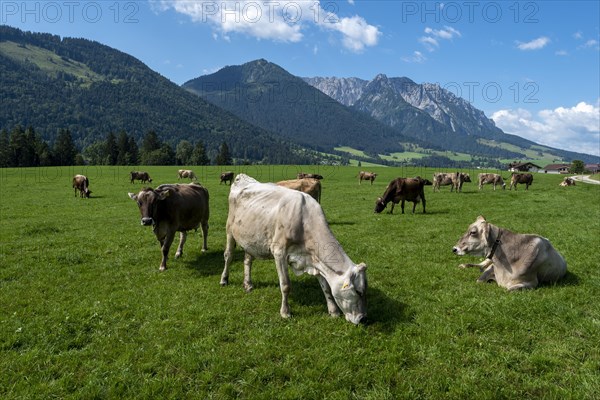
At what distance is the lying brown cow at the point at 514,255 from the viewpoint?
30.4 ft

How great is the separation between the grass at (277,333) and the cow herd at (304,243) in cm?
47

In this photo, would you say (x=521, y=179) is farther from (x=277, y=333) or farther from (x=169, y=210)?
(x=277, y=333)

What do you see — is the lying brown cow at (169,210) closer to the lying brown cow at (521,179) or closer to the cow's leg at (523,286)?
the cow's leg at (523,286)

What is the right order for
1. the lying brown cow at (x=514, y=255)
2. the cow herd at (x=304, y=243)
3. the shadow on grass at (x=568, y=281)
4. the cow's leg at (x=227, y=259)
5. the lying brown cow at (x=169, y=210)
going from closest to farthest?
the cow herd at (x=304, y=243) → the lying brown cow at (x=514, y=255) → the shadow on grass at (x=568, y=281) → the cow's leg at (x=227, y=259) → the lying brown cow at (x=169, y=210)

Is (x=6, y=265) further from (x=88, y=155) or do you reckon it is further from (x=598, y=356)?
(x=88, y=155)

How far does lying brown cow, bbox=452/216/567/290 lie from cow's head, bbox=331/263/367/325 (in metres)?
3.83

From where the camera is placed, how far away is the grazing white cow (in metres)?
7.35

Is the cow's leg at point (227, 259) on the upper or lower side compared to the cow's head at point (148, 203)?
lower

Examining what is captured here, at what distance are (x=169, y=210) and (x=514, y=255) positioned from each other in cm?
1060

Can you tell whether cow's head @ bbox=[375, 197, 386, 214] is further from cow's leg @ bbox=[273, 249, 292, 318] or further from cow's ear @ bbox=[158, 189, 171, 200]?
cow's leg @ bbox=[273, 249, 292, 318]

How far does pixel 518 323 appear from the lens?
737 cm

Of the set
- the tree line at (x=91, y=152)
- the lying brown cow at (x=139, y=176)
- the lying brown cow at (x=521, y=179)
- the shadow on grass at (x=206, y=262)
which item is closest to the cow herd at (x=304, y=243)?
the shadow on grass at (x=206, y=262)

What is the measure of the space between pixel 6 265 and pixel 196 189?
22.0ft

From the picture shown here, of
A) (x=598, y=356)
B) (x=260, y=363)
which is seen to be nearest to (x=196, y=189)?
(x=260, y=363)
